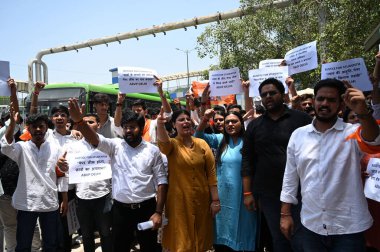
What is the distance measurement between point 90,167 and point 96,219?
2.32 ft

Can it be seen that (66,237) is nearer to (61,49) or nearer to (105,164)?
(105,164)

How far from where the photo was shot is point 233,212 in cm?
370

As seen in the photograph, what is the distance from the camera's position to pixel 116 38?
23375 millimetres

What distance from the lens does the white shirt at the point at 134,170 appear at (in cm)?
342

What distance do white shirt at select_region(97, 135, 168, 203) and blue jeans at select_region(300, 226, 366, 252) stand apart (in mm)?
1516

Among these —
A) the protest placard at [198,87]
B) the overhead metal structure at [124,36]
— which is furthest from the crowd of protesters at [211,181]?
the overhead metal structure at [124,36]

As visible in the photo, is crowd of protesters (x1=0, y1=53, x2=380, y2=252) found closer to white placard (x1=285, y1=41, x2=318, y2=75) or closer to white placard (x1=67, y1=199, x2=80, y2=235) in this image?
white placard (x1=67, y1=199, x2=80, y2=235)

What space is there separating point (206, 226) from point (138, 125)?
1227 mm

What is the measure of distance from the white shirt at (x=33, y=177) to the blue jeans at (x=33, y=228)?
3.6 inches

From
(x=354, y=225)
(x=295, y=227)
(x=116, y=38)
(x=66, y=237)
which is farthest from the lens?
(x=116, y=38)

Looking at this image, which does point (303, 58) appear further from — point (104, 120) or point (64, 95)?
point (64, 95)

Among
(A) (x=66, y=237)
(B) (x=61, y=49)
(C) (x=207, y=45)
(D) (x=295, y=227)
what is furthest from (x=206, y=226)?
(B) (x=61, y=49)

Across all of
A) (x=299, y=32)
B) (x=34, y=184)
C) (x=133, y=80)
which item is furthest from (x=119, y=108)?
(x=299, y=32)

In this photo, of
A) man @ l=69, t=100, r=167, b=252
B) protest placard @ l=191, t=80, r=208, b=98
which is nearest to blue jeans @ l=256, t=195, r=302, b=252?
man @ l=69, t=100, r=167, b=252
